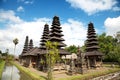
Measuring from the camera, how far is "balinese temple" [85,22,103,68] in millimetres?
36756

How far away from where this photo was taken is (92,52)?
37875 millimetres

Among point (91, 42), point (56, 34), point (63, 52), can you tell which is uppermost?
point (56, 34)

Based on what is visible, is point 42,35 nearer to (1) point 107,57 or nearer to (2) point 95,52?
(2) point 95,52

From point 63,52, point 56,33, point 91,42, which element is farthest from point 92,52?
point 56,33

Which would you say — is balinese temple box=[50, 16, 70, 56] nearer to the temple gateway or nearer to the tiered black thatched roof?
the temple gateway

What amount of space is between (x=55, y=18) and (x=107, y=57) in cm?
2998

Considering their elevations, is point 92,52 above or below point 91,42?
below

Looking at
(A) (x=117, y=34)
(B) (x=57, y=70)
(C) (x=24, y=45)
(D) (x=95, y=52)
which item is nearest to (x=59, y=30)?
(B) (x=57, y=70)

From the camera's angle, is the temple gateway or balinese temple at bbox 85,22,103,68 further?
balinese temple at bbox 85,22,103,68

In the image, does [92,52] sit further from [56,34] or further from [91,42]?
[56,34]

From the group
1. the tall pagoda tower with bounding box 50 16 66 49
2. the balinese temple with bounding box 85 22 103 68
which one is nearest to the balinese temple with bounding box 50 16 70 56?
the tall pagoda tower with bounding box 50 16 66 49

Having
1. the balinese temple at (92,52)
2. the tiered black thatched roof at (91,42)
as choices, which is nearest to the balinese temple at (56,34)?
the balinese temple at (92,52)

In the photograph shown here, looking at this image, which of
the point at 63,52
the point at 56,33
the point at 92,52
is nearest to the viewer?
the point at 63,52

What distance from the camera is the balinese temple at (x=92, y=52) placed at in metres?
36.8
